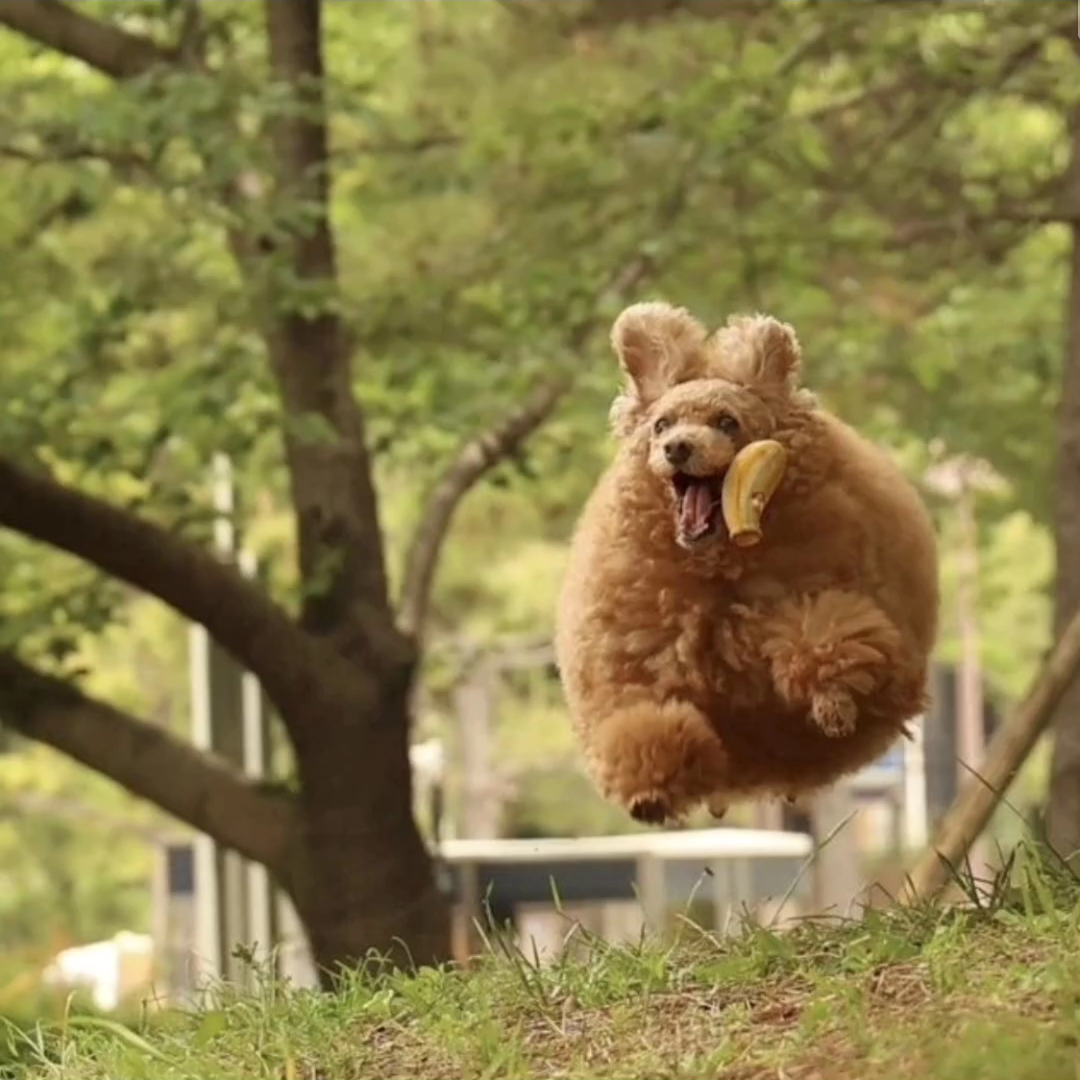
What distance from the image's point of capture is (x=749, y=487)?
1997 mm

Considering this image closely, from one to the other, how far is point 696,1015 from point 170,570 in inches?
104

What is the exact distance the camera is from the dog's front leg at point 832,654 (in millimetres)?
1991

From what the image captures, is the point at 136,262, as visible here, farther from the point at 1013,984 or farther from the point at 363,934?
the point at 1013,984

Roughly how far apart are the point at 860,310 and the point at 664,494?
397cm

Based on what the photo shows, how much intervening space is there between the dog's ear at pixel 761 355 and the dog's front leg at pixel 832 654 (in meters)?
0.22

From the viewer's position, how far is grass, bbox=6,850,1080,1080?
80.2 inches

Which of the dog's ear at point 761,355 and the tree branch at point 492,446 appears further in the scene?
the tree branch at point 492,446

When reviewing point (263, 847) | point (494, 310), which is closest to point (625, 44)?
point (494, 310)

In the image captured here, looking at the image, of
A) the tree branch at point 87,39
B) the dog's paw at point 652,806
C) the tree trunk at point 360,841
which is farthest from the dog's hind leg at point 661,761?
the tree branch at point 87,39

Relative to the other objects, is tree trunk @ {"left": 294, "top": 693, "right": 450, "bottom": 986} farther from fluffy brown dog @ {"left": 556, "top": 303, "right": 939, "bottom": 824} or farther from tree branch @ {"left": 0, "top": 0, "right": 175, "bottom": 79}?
fluffy brown dog @ {"left": 556, "top": 303, "right": 939, "bottom": 824}

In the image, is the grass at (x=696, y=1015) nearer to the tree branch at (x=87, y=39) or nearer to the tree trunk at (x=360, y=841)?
the tree trunk at (x=360, y=841)

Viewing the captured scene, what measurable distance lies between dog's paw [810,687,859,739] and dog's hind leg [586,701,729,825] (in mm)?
115

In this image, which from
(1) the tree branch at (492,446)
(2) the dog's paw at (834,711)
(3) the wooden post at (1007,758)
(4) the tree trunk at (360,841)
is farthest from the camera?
(1) the tree branch at (492,446)

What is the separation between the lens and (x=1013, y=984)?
2168 millimetres
